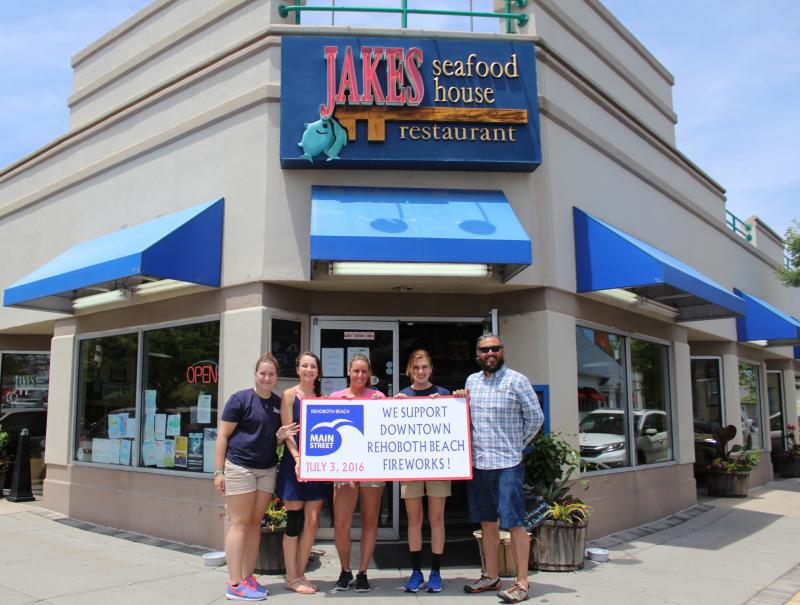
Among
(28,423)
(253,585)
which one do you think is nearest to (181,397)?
(253,585)

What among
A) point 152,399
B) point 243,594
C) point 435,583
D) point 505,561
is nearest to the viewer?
point 243,594

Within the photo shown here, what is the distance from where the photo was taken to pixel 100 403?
9.24 m

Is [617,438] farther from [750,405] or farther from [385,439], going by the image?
[750,405]

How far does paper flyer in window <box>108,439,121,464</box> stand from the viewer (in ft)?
28.7

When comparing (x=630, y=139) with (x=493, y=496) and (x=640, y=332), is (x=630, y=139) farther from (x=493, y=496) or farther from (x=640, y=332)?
(x=493, y=496)

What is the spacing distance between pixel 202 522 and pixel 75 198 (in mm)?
5398

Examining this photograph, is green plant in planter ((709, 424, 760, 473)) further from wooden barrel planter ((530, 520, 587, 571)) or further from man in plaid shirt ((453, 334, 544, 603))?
man in plaid shirt ((453, 334, 544, 603))

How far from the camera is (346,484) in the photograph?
5723 millimetres

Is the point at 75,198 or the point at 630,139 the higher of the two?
the point at 630,139

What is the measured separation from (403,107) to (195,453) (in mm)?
4631

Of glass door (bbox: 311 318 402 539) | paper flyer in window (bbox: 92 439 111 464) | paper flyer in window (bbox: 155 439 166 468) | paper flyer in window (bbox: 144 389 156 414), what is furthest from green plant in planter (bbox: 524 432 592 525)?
paper flyer in window (bbox: 92 439 111 464)

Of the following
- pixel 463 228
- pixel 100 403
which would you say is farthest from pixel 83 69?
pixel 463 228

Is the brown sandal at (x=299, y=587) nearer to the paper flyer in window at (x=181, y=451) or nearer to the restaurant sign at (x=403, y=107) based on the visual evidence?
the paper flyer in window at (x=181, y=451)

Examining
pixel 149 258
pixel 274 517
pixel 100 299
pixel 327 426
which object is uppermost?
pixel 149 258
